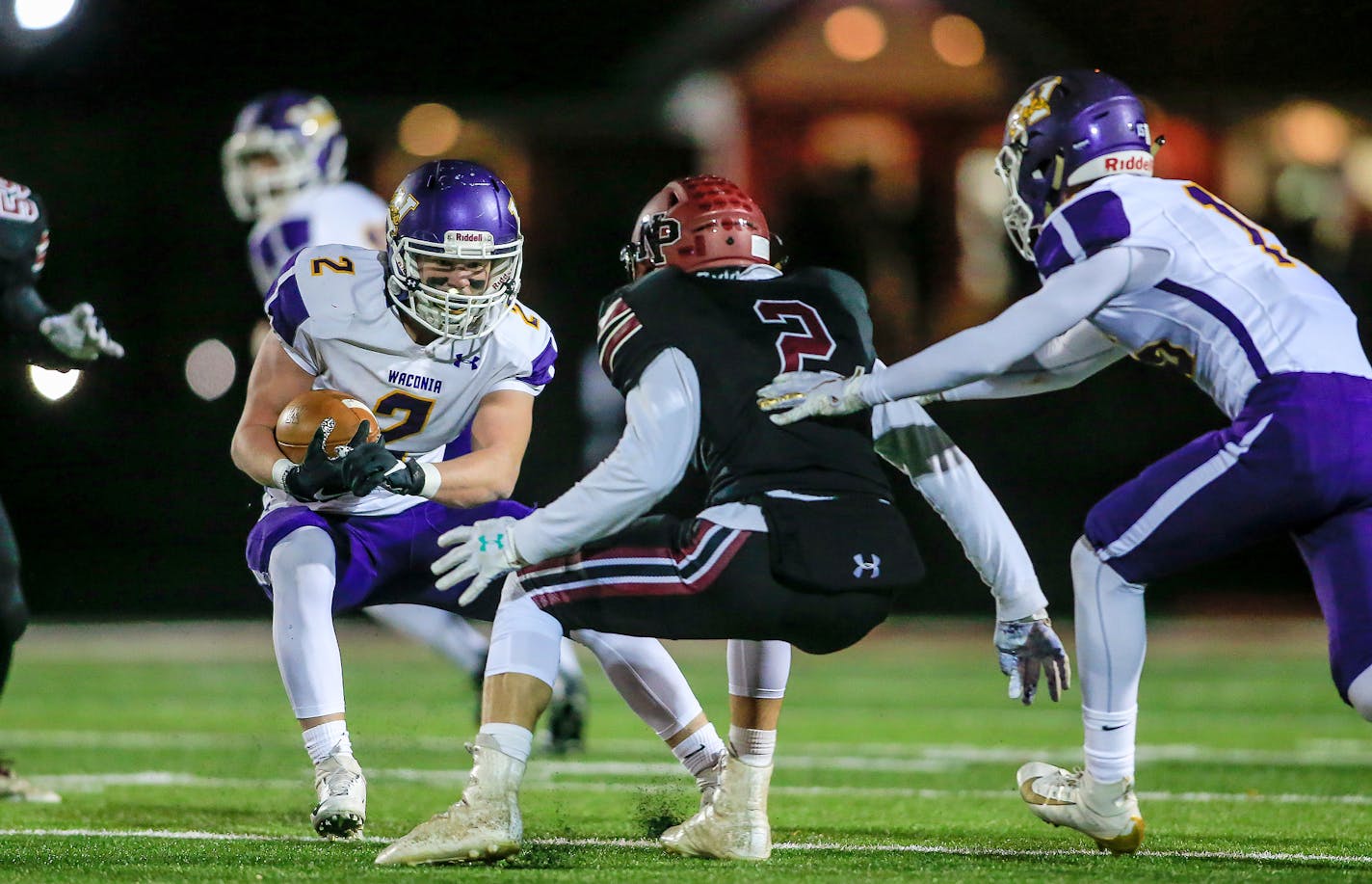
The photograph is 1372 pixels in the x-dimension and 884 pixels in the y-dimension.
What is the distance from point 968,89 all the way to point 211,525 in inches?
243

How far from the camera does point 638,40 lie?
45.0ft

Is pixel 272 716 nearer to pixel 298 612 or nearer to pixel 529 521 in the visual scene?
pixel 298 612

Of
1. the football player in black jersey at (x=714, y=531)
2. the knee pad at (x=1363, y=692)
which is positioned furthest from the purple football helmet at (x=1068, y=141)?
the knee pad at (x=1363, y=692)

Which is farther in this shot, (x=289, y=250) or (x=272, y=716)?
(x=272, y=716)

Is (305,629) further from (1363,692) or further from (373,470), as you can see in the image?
(1363,692)

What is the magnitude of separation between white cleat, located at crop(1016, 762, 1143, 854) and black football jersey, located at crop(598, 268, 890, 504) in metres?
0.72

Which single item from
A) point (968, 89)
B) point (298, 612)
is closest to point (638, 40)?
point (968, 89)

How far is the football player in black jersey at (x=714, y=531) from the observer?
3.16 meters

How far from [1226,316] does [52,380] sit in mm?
2842

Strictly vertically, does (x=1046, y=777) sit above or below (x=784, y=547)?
below

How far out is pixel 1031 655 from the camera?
11.3 feet

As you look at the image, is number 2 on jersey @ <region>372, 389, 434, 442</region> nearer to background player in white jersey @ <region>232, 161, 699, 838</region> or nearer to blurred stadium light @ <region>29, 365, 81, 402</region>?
background player in white jersey @ <region>232, 161, 699, 838</region>

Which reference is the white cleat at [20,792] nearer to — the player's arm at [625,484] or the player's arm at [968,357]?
the player's arm at [625,484]

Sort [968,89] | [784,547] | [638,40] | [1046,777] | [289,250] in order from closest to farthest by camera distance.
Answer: [784,547]
[1046,777]
[289,250]
[968,89]
[638,40]
